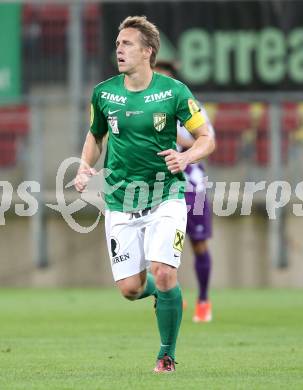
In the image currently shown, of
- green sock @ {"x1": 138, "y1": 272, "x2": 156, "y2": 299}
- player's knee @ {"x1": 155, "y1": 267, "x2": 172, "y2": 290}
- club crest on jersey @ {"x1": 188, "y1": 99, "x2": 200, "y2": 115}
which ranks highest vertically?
club crest on jersey @ {"x1": 188, "y1": 99, "x2": 200, "y2": 115}

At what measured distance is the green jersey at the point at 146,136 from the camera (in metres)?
8.16

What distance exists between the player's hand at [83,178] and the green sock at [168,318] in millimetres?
830

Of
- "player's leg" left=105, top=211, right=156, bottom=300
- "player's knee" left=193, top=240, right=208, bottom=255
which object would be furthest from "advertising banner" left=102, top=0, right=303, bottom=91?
"player's leg" left=105, top=211, right=156, bottom=300

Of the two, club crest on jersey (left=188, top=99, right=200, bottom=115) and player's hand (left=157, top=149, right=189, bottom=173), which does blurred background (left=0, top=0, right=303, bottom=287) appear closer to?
club crest on jersey (left=188, top=99, right=200, bottom=115)

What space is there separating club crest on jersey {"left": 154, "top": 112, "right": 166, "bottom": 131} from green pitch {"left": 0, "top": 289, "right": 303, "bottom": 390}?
1556 millimetres

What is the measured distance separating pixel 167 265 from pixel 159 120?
0.95 metres

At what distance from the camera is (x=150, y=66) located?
27.3 feet

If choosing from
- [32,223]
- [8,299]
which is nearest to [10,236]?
[32,223]

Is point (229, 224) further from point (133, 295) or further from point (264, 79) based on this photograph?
point (133, 295)

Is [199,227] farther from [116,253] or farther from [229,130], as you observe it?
[229,130]

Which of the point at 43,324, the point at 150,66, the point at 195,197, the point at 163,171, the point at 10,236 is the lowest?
the point at 10,236

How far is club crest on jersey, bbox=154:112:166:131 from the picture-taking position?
8.15 m

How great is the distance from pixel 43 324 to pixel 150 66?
448 centimetres

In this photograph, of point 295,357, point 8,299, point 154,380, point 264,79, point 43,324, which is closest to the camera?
point 154,380
